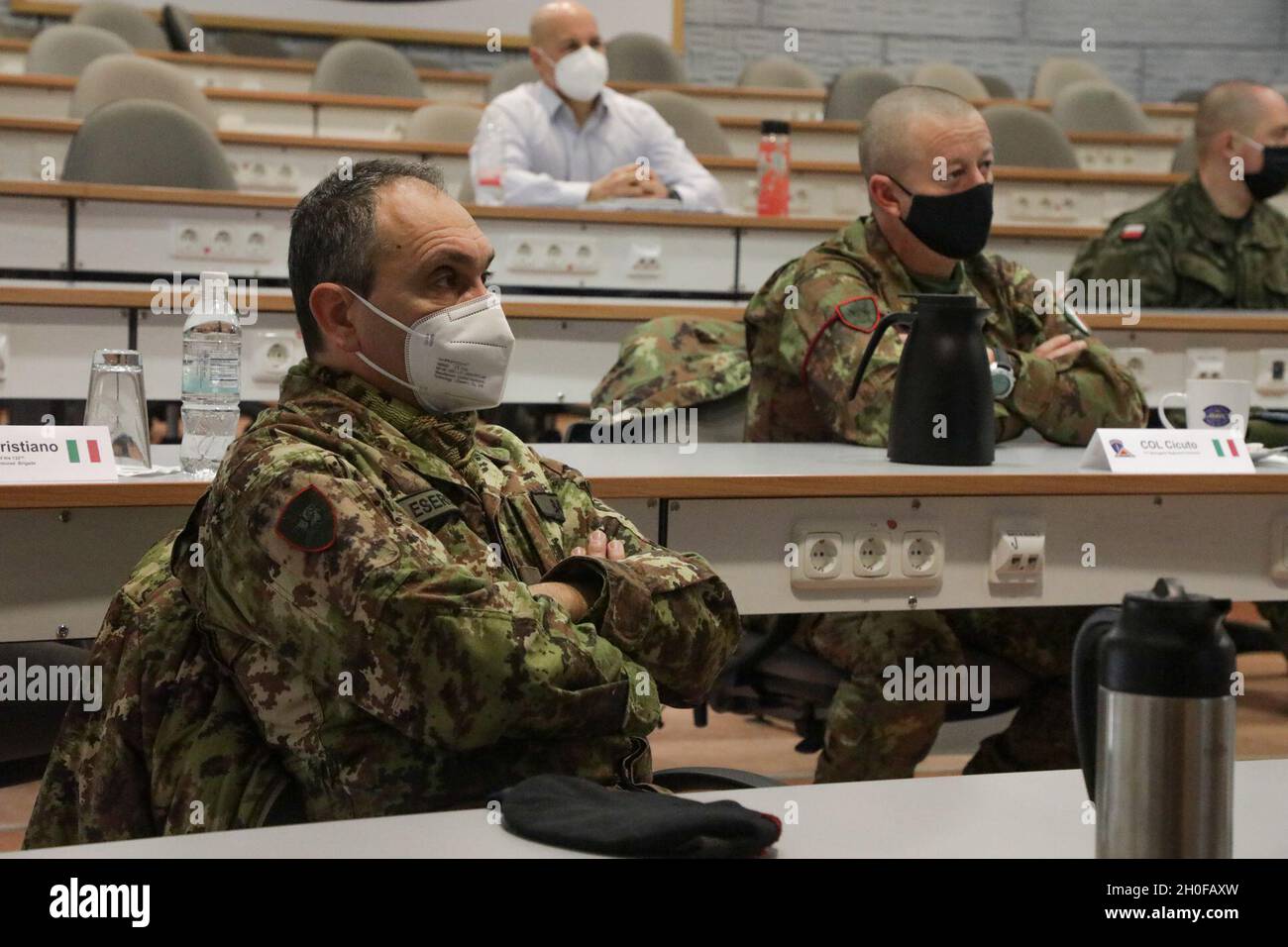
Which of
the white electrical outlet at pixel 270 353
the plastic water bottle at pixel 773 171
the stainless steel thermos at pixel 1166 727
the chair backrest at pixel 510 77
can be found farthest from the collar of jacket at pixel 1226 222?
the stainless steel thermos at pixel 1166 727

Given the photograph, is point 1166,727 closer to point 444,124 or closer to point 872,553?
point 872,553

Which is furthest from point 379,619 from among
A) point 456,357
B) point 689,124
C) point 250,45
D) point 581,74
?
point 250,45

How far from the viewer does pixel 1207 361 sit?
3.38 metres

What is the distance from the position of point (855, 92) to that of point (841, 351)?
4894mm

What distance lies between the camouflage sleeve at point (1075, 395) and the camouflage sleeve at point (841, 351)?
209mm

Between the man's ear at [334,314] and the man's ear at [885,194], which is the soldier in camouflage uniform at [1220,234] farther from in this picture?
the man's ear at [334,314]

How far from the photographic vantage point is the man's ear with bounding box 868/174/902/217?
101 inches

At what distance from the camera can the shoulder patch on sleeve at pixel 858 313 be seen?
2.42 m

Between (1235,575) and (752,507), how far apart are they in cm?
70

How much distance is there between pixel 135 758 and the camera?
133 cm

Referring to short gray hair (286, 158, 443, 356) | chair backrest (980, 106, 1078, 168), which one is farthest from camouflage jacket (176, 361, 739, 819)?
chair backrest (980, 106, 1078, 168)
